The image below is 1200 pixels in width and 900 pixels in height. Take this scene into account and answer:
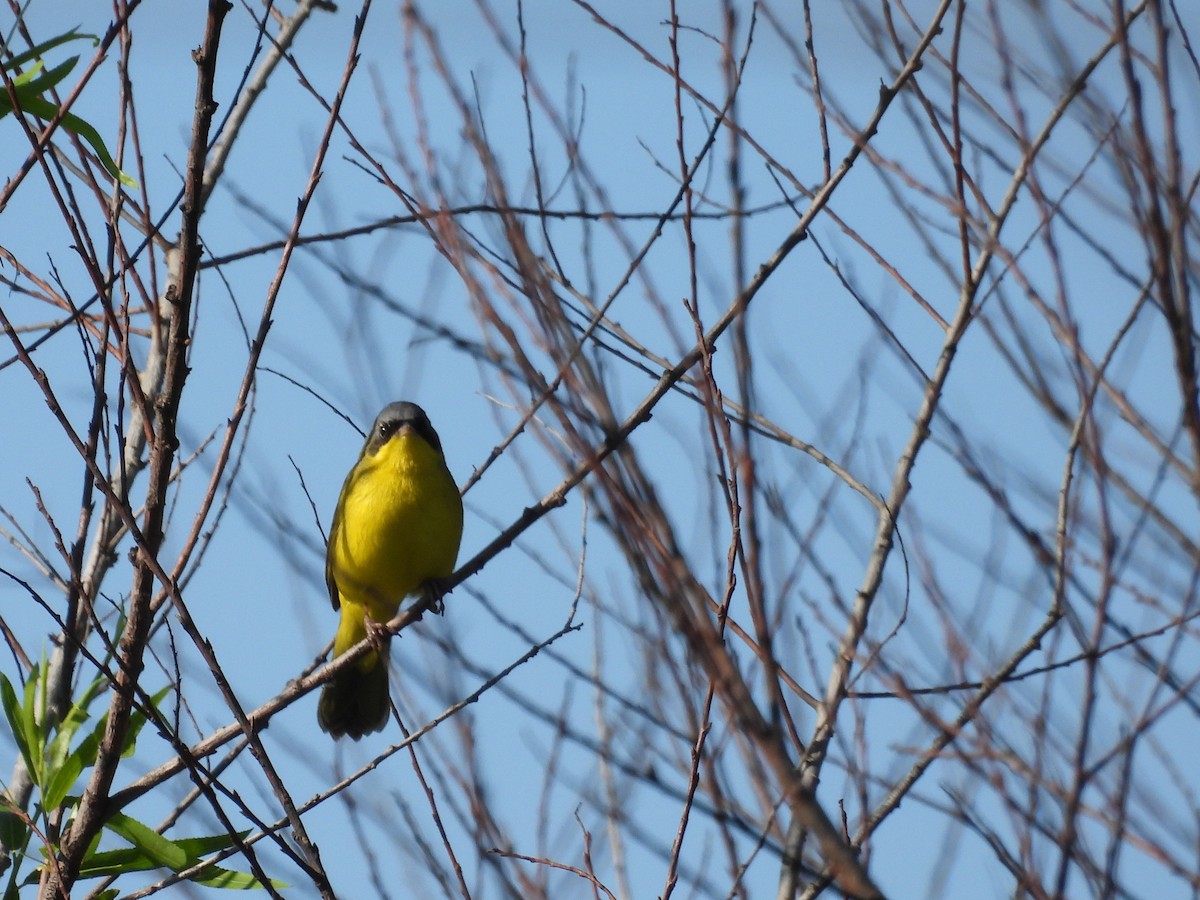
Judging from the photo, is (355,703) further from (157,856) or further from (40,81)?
(40,81)

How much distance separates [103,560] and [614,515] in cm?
268

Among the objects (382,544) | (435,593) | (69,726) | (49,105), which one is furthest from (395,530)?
(49,105)

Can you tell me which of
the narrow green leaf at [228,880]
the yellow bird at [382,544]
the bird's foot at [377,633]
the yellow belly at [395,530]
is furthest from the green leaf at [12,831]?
the yellow belly at [395,530]

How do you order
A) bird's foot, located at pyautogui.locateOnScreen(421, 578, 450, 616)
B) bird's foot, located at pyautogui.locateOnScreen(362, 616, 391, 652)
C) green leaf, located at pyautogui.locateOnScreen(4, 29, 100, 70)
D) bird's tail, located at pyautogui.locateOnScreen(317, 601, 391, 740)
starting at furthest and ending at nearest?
bird's tail, located at pyautogui.locateOnScreen(317, 601, 391, 740) → bird's foot, located at pyautogui.locateOnScreen(421, 578, 450, 616) → bird's foot, located at pyautogui.locateOnScreen(362, 616, 391, 652) → green leaf, located at pyautogui.locateOnScreen(4, 29, 100, 70)

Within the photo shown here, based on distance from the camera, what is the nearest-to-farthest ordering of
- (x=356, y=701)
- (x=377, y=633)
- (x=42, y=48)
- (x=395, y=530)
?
(x=42, y=48) < (x=377, y=633) < (x=395, y=530) < (x=356, y=701)

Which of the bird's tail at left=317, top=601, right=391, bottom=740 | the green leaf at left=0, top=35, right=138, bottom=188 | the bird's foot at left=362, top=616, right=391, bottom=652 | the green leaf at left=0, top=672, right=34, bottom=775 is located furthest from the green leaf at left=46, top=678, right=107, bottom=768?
the bird's tail at left=317, top=601, right=391, bottom=740

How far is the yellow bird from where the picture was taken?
5.79m

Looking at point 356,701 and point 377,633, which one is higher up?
point 356,701

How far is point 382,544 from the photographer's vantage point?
5785 mm

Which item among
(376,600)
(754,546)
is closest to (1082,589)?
(754,546)

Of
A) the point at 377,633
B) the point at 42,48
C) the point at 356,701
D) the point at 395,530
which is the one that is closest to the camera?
the point at 42,48

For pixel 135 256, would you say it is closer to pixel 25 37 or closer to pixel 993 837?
pixel 25 37

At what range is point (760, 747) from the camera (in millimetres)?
1723

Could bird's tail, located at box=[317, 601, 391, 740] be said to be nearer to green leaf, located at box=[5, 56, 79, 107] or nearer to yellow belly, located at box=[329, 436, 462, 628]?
yellow belly, located at box=[329, 436, 462, 628]
